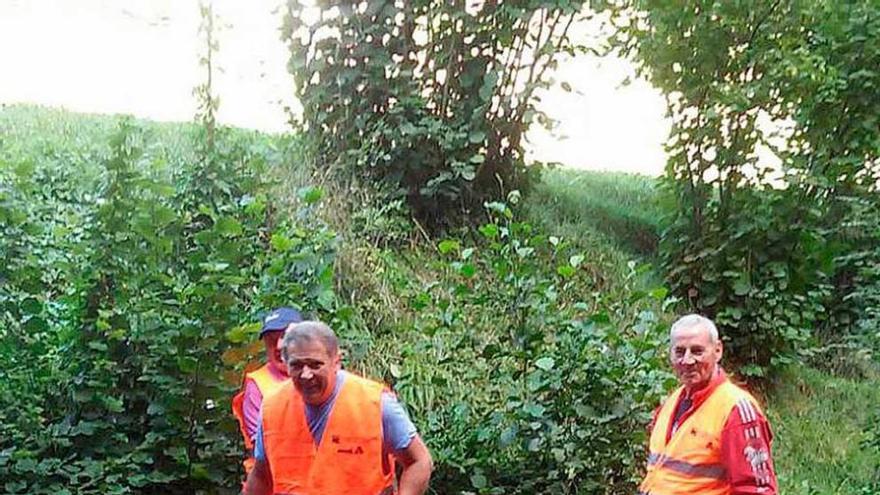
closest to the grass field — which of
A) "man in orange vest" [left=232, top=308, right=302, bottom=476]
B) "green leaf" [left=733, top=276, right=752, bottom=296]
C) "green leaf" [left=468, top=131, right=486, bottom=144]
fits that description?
"green leaf" [left=733, top=276, right=752, bottom=296]

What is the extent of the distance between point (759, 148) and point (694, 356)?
16.7 feet

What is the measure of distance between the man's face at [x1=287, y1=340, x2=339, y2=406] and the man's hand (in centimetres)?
38

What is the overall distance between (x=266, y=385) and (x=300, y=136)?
479 cm

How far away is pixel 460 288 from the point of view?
5.88 meters

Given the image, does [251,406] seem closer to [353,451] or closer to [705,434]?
[353,451]

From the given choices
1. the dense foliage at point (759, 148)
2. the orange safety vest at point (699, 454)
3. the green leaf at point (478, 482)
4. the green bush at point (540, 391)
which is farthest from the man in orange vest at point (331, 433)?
the dense foliage at point (759, 148)

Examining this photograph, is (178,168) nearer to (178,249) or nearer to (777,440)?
(178,249)

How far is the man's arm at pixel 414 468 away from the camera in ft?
11.7

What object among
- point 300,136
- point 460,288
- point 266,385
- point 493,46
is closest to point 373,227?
point 300,136

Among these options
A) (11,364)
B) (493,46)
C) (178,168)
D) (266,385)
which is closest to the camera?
(266,385)

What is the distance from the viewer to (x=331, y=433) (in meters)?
3.60

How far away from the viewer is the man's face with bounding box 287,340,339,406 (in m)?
3.59

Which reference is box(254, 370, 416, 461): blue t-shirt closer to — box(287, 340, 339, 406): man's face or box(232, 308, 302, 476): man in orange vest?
box(287, 340, 339, 406): man's face

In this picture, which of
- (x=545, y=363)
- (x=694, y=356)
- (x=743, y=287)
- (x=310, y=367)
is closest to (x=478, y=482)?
(x=545, y=363)
